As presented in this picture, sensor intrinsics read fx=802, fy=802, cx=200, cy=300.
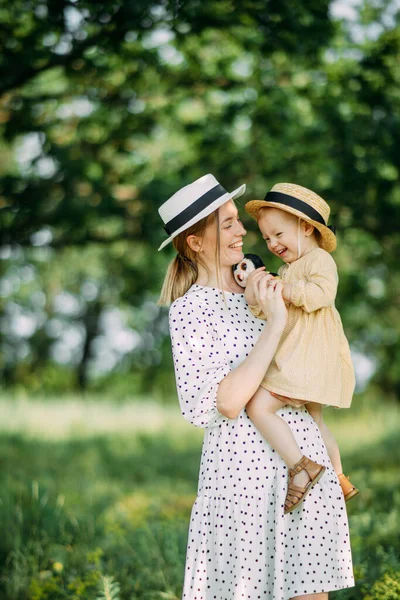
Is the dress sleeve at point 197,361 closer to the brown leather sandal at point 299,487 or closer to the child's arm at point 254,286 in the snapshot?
the child's arm at point 254,286

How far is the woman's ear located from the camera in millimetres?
3014

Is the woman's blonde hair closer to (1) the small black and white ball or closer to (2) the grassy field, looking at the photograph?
(1) the small black and white ball

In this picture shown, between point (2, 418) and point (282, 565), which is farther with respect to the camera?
point (2, 418)

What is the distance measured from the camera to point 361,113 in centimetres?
613

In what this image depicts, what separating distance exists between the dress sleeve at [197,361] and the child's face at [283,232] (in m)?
0.36

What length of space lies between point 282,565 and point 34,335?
2051 centimetres

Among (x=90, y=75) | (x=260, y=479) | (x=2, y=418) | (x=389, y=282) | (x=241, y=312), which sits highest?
(x=90, y=75)

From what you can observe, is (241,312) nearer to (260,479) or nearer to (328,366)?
(328,366)

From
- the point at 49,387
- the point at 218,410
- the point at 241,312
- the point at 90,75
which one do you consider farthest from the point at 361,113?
the point at 49,387

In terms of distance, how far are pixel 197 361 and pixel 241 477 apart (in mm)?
426

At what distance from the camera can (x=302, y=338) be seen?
280 cm

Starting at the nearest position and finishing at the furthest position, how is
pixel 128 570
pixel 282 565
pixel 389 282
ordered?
pixel 282 565 → pixel 128 570 → pixel 389 282

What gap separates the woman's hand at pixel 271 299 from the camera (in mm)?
2686

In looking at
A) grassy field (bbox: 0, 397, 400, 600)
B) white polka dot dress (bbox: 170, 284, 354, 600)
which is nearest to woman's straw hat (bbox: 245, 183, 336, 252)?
white polka dot dress (bbox: 170, 284, 354, 600)
